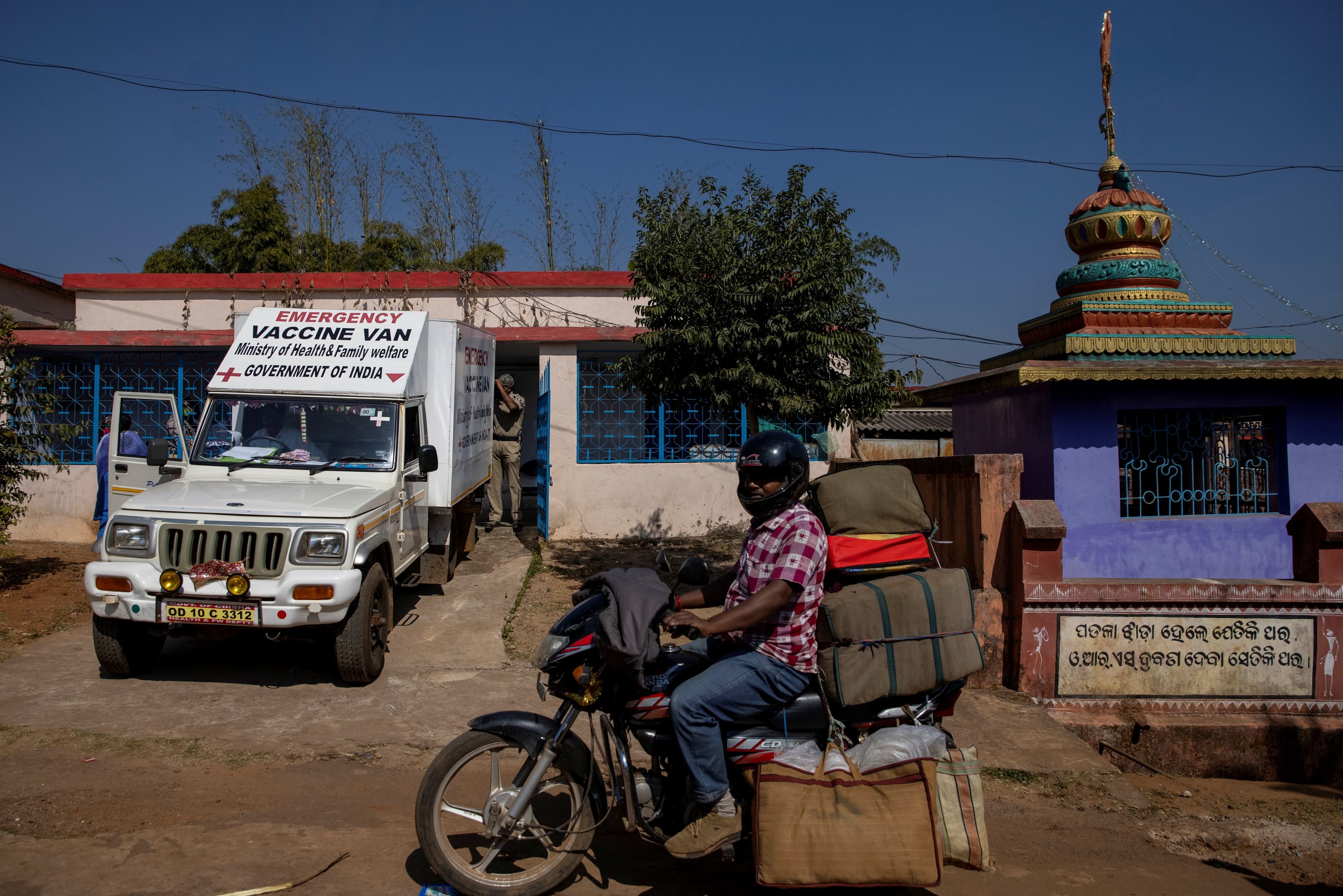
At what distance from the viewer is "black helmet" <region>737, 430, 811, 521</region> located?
124 inches

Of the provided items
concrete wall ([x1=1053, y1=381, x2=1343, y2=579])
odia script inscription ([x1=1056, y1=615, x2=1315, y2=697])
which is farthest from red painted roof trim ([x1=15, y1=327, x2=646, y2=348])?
odia script inscription ([x1=1056, y1=615, x2=1315, y2=697])

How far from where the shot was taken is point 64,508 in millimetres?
11047

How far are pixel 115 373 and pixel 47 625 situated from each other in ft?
18.0

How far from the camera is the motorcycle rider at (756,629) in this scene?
9.82ft

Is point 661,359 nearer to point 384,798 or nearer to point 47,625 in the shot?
point 384,798

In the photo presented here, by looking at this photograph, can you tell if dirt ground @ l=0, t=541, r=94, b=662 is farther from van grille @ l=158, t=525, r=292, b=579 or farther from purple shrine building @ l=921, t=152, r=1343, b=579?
purple shrine building @ l=921, t=152, r=1343, b=579

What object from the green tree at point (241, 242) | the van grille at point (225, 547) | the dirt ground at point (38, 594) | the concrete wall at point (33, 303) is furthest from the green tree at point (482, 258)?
the van grille at point (225, 547)

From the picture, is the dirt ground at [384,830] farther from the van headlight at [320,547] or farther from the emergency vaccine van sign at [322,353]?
the emergency vaccine van sign at [322,353]

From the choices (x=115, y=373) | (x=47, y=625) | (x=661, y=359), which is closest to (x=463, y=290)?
(x=115, y=373)

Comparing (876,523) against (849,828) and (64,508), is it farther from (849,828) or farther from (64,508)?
(64,508)

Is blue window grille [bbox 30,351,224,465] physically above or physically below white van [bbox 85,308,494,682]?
above

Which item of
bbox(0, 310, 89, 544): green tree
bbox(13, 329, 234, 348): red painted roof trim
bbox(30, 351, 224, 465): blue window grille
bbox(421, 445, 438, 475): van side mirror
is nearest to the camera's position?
bbox(421, 445, 438, 475): van side mirror

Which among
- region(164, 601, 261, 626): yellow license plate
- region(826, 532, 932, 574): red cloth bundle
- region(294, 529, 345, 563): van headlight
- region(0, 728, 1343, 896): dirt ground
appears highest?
region(826, 532, 932, 574): red cloth bundle

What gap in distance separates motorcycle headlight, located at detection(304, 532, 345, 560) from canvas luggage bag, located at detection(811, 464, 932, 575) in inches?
136
